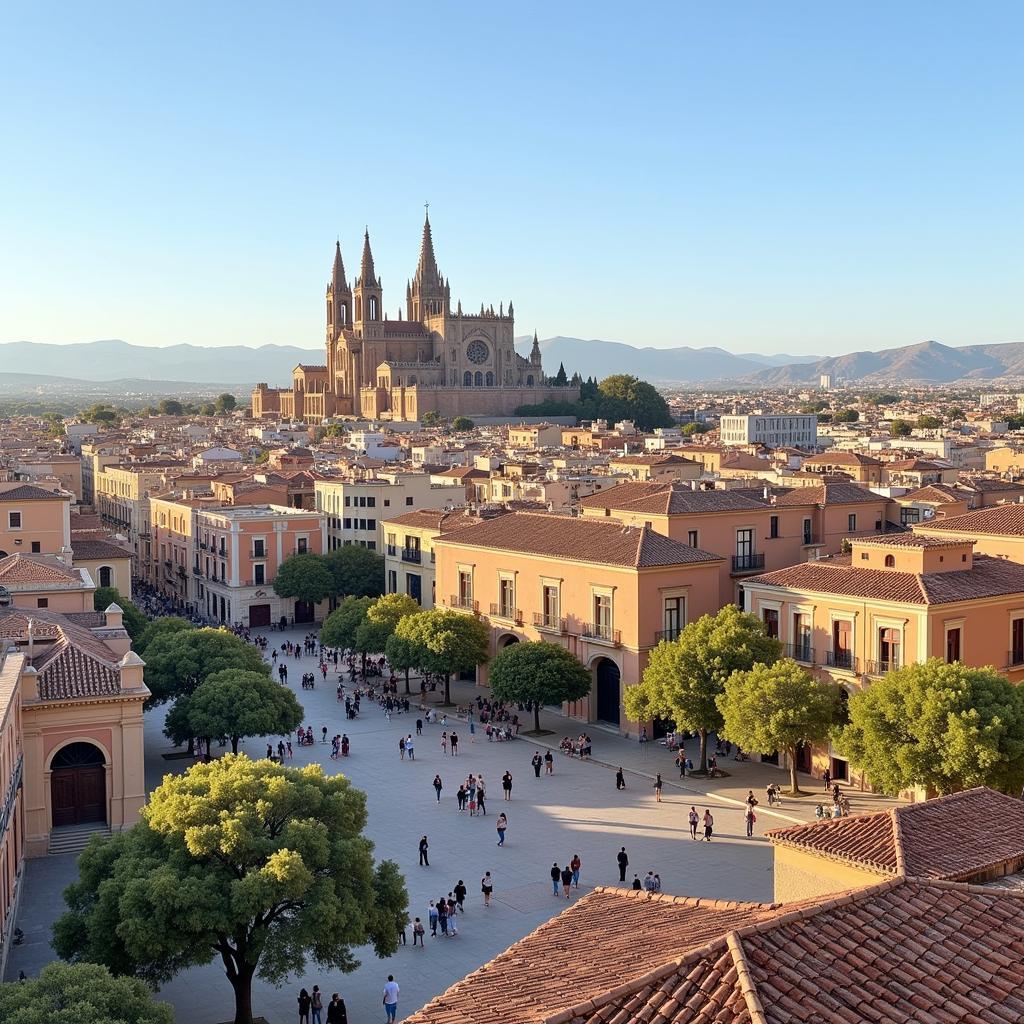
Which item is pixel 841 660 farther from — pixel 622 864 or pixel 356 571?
pixel 356 571

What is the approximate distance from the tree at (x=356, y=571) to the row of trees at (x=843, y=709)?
89.0 feet

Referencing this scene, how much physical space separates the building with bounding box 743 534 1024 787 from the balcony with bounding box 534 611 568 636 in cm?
792

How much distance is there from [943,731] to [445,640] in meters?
19.1

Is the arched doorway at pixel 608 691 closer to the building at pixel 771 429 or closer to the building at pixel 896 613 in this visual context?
the building at pixel 896 613

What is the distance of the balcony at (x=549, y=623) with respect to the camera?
1684 inches

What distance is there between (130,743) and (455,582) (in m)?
20.4

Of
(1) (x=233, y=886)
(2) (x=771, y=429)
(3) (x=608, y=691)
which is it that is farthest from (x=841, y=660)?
(2) (x=771, y=429)

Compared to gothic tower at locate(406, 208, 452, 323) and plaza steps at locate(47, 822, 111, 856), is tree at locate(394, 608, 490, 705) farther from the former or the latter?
gothic tower at locate(406, 208, 452, 323)

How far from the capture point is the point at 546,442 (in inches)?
5148

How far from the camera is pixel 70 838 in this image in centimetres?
2841

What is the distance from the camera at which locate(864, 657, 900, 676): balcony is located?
33.8 m

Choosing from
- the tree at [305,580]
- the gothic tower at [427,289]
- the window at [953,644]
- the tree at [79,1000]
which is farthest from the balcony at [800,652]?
the gothic tower at [427,289]

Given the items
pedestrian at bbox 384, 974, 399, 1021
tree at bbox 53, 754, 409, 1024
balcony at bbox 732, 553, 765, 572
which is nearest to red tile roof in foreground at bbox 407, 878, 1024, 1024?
tree at bbox 53, 754, 409, 1024

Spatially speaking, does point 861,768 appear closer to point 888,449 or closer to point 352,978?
point 352,978
